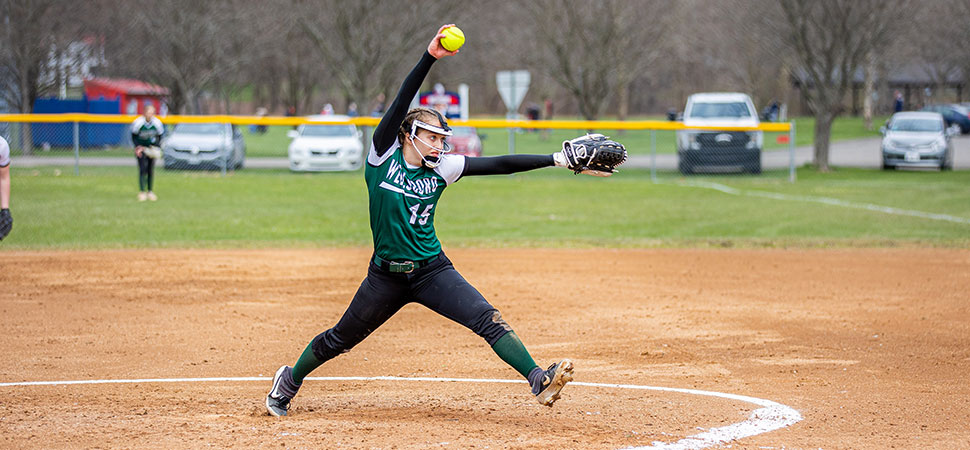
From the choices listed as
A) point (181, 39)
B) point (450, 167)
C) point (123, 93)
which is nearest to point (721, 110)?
point (181, 39)

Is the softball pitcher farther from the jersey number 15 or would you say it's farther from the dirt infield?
the dirt infield

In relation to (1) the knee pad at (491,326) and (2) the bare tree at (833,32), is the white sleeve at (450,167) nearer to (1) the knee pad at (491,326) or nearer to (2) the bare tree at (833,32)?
(1) the knee pad at (491,326)

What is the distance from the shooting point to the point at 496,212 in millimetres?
19984

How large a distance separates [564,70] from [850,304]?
2903cm

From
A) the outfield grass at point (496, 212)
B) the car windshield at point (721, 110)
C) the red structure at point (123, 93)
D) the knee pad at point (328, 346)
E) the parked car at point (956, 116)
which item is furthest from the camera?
the parked car at point (956, 116)

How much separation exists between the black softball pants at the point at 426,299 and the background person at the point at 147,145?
50.9 feet

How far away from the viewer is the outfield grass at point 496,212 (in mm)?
16406

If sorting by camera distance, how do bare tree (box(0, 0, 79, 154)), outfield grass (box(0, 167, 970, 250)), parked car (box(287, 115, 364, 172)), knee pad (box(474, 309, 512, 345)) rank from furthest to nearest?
1. bare tree (box(0, 0, 79, 154))
2. parked car (box(287, 115, 364, 172))
3. outfield grass (box(0, 167, 970, 250))
4. knee pad (box(474, 309, 512, 345))

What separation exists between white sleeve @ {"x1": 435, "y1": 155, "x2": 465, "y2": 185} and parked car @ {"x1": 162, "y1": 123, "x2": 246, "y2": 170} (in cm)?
2119

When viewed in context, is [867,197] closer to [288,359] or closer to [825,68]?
[825,68]

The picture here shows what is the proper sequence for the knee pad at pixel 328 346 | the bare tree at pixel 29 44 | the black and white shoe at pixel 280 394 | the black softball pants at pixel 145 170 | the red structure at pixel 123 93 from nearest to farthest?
the knee pad at pixel 328 346, the black and white shoe at pixel 280 394, the black softball pants at pixel 145 170, the bare tree at pixel 29 44, the red structure at pixel 123 93

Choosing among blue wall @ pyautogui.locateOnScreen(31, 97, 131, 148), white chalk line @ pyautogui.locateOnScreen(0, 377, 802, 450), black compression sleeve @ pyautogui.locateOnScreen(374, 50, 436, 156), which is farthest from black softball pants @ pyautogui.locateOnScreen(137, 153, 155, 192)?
black compression sleeve @ pyautogui.locateOnScreen(374, 50, 436, 156)

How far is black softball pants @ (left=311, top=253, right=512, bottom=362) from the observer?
19.3 feet

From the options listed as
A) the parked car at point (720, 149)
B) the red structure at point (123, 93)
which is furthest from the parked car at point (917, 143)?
the red structure at point (123, 93)
